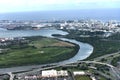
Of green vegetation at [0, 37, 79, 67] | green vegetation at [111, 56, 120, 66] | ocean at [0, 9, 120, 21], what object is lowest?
ocean at [0, 9, 120, 21]

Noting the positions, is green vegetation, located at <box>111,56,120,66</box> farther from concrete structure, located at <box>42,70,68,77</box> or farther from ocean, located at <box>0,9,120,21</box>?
ocean, located at <box>0,9,120,21</box>

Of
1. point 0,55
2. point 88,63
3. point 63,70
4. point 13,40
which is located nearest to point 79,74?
point 63,70

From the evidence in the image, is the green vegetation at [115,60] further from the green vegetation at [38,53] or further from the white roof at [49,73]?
the white roof at [49,73]

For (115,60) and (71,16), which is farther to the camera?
(71,16)

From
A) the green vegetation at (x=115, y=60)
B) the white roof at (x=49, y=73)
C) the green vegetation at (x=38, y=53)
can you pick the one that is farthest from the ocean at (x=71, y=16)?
the white roof at (x=49, y=73)

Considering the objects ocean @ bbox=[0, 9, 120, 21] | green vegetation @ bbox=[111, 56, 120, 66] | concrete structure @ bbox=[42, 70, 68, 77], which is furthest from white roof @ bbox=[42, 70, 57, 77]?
ocean @ bbox=[0, 9, 120, 21]

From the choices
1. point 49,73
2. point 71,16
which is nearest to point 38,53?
point 49,73

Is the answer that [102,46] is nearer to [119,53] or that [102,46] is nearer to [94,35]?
[119,53]

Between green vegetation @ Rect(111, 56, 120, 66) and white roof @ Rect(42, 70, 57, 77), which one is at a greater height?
white roof @ Rect(42, 70, 57, 77)

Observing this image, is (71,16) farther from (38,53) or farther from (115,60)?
(115,60)
